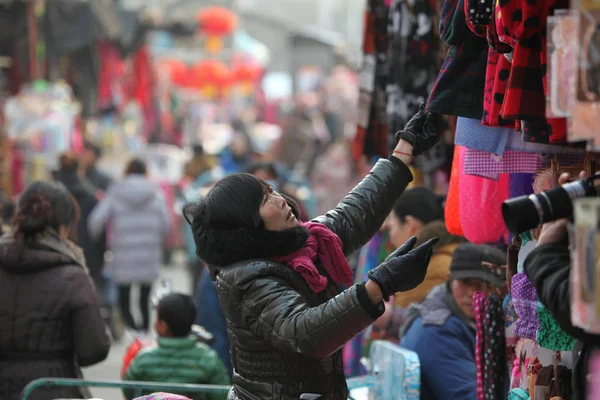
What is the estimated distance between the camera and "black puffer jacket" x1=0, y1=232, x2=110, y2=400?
18.1 ft

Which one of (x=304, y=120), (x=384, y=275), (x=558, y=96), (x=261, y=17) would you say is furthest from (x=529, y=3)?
(x=261, y=17)

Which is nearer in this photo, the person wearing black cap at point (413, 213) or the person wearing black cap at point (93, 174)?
the person wearing black cap at point (413, 213)

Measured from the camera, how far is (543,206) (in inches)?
122

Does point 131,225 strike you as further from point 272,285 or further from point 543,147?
point 543,147

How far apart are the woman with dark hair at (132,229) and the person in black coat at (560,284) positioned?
8684 millimetres

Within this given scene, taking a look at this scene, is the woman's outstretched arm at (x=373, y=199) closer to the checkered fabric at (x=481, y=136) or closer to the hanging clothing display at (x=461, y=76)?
the checkered fabric at (x=481, y=136)

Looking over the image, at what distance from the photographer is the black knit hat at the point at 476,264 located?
5.24 metres

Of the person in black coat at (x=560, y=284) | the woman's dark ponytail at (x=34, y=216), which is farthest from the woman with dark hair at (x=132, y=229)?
the person in black coat at (x=560, y=284)

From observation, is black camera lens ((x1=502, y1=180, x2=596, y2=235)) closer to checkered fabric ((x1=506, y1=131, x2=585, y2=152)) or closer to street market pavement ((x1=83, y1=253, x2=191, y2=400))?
checkered fabric ((x1=506, y1=131, x2=585, y2=152))

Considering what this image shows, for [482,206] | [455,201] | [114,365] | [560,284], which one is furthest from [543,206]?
[114,365]

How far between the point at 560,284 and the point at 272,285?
3.74 feet

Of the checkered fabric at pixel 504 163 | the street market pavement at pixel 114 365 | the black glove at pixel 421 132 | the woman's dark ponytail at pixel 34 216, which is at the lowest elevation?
the street market pavement at pixel 114 365

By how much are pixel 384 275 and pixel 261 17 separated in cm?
4509

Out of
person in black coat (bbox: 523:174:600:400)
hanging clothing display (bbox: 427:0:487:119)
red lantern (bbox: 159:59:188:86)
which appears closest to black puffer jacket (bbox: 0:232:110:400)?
hanging clothing display (bbox: 427:0:487:119)
